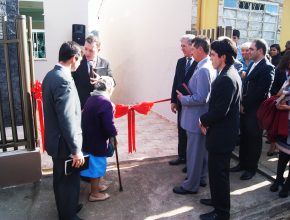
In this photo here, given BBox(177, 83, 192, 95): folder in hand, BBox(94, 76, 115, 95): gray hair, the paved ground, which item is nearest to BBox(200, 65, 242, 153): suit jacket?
BBox(177, 83, 192, 95): folder in hand

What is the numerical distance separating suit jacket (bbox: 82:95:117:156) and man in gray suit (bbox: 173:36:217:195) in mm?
→ 880

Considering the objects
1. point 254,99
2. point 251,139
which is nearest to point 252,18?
point 254,99

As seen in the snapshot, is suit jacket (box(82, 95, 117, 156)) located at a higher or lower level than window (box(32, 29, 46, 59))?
lower

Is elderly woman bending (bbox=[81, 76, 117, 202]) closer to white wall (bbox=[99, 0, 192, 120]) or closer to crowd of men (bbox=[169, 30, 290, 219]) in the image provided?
crowd of men (bbox=[169, 30, 290, 219])

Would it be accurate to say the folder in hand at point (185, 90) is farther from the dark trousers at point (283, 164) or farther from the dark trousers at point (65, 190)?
the dark trousers at point (65, 190)

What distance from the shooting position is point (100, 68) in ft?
13.0

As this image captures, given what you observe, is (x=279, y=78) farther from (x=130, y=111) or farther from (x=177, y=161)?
(x=130, y=111)

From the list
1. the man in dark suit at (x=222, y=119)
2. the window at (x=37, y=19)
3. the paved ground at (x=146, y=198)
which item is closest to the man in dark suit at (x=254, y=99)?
the paved ground at (x=146, y=198)

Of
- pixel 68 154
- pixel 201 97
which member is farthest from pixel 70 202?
pixel 201 97

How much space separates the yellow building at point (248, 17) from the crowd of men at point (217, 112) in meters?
2.19

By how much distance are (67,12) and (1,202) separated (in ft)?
24.1

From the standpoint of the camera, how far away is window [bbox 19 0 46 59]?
903 centimetres

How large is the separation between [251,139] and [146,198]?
5.22 feet

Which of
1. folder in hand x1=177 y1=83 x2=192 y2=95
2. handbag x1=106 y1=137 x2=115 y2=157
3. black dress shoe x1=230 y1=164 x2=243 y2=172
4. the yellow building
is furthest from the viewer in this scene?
the yellow building
